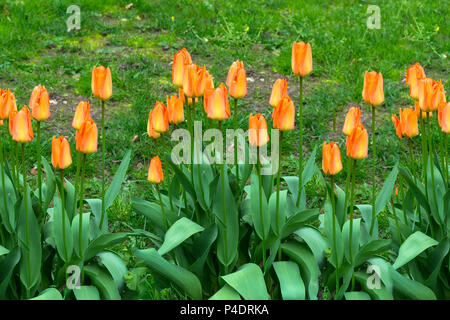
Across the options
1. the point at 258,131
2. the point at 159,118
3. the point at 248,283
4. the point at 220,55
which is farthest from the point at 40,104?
the point at 220,55

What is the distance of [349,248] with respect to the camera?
2.93 metres

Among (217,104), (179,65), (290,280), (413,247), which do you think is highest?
(179,65)

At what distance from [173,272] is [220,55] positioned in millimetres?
3514

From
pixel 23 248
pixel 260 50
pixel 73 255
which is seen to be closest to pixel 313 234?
pixel 73 255

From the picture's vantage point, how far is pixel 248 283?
2.75 meters

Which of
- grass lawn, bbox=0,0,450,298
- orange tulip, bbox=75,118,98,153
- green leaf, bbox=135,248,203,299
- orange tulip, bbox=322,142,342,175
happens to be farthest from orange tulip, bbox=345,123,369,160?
grass lawn, bbox=0,0,450,298

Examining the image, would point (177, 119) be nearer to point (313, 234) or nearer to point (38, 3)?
point (313, 234)

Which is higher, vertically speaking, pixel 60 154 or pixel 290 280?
pixel 60 154

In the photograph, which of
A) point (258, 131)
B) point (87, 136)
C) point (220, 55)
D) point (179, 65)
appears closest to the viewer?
point (87, 136)

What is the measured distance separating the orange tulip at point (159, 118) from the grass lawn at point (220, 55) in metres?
1.31

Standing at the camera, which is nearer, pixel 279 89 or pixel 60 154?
pixel 60 154

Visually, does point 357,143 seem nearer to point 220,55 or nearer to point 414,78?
point 414,78

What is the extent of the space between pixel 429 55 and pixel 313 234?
3709 mm

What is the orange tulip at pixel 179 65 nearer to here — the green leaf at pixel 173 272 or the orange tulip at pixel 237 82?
the orange tulip at pixel 237 82
